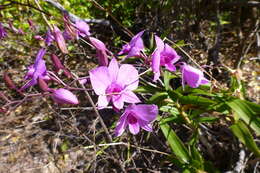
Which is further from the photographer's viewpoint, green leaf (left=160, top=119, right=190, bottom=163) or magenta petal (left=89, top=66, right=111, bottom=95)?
green leaf (left=160, top=119, right=190, bottom=163)

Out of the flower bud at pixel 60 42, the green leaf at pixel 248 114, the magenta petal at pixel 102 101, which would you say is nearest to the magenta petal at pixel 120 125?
the magenta petal at pixel 102 101

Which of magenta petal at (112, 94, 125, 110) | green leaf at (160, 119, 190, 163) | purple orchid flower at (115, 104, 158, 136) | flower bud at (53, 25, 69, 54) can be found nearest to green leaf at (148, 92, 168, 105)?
green leaf at (160, 119, 190, 163)

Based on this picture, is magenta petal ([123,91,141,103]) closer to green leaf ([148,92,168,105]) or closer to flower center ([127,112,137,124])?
flower center ([127,112,137,124])

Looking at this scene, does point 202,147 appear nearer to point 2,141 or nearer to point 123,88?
point 123,88

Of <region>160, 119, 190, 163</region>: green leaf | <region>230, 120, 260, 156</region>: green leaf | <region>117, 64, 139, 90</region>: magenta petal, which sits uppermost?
<region>117, 64, 139, 90</region>: magenta petal

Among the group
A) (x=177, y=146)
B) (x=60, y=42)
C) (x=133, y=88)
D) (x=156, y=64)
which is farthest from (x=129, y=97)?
(x=177, y=146)

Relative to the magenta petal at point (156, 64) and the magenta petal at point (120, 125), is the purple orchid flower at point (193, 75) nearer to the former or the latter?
the magenta petal at point (156, 64)

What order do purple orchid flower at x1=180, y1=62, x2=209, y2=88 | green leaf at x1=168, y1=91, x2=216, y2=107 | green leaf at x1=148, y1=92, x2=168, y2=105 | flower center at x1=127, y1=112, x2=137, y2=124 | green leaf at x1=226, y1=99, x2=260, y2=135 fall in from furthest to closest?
green leaf at x1=148, y1=92, x2=168, y2=105
green leaf at x1=168, y1=91, x2=216, y2=107
green leaf at x1=226, y1=99, x2=260, y2=135
flower center at x1=127, y1=112, x2=137, y2=124
purple orchid flower at x1=180, y1=62, x2=209, y2=88
